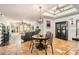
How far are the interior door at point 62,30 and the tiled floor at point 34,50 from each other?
91mm

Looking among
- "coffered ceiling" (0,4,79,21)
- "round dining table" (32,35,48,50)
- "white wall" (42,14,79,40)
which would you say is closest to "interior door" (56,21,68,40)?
"white wall" (42,14,79,40)

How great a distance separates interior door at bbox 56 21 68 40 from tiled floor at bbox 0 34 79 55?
0.09 meters

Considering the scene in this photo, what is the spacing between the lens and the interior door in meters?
2.56

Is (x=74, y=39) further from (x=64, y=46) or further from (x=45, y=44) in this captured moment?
(x=45, y=44)

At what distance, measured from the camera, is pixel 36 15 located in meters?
2.51

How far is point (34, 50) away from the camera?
255cm

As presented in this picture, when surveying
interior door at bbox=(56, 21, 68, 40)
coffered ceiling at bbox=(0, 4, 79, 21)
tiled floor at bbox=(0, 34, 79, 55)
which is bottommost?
tiled floor at bbox=(0, 34, 79, 55)

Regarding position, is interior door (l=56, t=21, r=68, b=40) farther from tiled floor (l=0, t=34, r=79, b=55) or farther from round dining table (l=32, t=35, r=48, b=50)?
round dining table (l=32, t=35, r=48, b=50)

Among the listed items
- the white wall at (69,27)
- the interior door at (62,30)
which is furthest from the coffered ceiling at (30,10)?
the interior door at (62,30)

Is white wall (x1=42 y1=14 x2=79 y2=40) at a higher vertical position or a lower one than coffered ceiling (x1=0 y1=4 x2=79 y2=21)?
lower

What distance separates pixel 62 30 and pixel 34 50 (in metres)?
0.73

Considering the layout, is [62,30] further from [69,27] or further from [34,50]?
[34,50]

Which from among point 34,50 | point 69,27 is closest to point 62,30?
point 69,27
